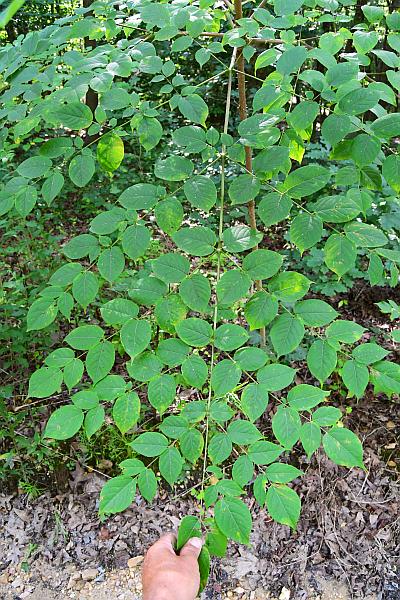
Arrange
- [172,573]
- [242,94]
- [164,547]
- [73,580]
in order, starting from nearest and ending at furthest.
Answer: [172,573]
[164,547]
[242,94]
[73,580]

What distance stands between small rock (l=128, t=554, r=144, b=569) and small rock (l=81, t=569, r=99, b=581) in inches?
6.3

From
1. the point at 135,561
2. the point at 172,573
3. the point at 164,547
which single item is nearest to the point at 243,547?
the point at 135,561

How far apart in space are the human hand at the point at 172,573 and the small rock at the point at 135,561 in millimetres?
1257

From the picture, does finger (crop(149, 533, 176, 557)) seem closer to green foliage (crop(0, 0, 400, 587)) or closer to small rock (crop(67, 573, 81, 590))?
green foliage (crop(0, 0, 400, 587))

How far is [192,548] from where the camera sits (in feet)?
4.23

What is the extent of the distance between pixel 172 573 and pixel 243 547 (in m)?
1.39

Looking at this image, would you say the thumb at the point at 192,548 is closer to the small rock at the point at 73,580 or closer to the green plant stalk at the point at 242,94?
the green plant stalk at the point at 242,94

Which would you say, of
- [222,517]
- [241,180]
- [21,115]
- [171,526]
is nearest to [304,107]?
[241,180]

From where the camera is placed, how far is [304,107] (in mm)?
1334

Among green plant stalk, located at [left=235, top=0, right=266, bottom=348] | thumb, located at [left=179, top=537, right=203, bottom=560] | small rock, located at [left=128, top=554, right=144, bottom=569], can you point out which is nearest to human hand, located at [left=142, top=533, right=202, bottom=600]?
thumb, located at [left=179, top=537, right=203, bottom=560]

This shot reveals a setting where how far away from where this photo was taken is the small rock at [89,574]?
96.3 inches

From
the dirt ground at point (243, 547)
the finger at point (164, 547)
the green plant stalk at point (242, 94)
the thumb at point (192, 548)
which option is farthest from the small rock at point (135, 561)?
the green plant stalk at point (242, 94)

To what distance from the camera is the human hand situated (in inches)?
47.7

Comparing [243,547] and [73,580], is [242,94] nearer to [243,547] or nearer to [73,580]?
[243,547]
